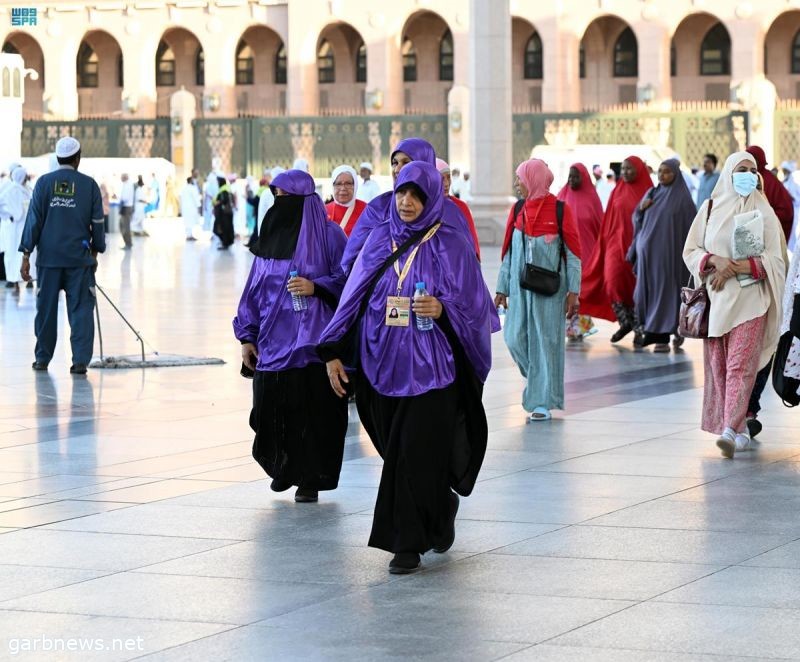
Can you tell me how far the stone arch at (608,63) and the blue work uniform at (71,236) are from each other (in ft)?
126

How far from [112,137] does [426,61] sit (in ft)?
39.8

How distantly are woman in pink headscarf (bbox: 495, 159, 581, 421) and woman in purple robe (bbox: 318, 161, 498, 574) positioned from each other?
11.3 feet

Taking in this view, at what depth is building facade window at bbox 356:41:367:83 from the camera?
52.4m

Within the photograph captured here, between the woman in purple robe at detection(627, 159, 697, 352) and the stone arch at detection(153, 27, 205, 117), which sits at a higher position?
the stone arch at detection(153, 27, 205, 117)

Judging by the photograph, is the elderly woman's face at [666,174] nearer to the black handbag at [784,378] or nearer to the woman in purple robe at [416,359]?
the black handbag at [784,378]

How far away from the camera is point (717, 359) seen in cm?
824

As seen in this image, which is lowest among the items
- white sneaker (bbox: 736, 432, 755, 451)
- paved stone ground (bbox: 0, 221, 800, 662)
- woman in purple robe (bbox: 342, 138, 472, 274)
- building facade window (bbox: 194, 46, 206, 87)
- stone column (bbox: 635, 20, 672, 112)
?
paved stone ground (bbox: 0, 221, 800, 662)

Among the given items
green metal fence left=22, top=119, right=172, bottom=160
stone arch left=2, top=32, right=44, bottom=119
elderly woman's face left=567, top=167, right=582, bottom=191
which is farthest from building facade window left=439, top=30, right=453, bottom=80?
elderly woman's face left=567, top=167, right=582, bottom=191

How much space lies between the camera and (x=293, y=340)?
6.95 m

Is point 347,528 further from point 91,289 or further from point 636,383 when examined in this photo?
point 91,289

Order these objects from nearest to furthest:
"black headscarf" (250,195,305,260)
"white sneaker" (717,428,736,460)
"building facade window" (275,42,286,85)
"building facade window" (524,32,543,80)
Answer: "black headscarf" (250,195,305,260)
"white sneaker" (717,428,736,460)
"building facade window" (524,32,543,80)
"building facade window" (275,42,286,85)

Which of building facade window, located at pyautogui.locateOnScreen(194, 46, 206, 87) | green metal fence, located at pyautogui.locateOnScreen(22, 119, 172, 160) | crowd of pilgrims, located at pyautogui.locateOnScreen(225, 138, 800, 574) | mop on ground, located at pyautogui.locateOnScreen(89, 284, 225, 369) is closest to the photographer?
crowd of pilgrims, located at pyautogui.locateOnScreen(225, 138, 800, 574)

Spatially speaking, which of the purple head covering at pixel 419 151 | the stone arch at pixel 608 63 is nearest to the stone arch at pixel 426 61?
the stone arch at pixel 608 63

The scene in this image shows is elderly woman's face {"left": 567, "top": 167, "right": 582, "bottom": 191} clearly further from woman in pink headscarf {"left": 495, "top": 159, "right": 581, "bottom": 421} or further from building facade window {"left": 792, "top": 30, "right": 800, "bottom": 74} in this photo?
building facade window {"left": 792, "top": 30, "right": 800, "bottom": 74}
